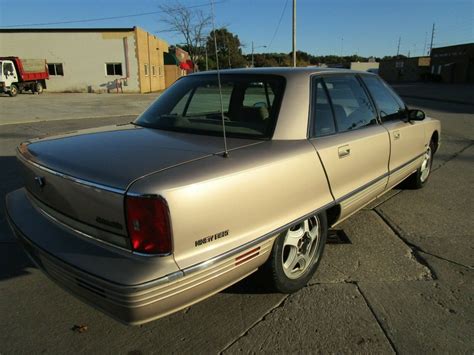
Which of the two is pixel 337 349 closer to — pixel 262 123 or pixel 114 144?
pixel 262 123

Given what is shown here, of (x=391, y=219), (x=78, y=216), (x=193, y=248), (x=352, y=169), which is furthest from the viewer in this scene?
(x=391, y=219)

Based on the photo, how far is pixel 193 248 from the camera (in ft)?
6.62

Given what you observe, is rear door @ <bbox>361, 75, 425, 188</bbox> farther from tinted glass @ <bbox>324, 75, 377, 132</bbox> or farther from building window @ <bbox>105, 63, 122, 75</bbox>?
building window @ <bbox>105, 63, 122, 75</bbox>

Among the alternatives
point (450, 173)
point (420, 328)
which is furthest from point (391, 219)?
point (450, 173)

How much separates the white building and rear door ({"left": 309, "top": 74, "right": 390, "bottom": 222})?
32.9 meters

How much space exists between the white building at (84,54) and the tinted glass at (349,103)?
3279 cm

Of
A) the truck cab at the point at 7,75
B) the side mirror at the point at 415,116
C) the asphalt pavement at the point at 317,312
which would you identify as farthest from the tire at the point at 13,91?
the side mirror at the point at 415,116

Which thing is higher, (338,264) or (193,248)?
(193,248)

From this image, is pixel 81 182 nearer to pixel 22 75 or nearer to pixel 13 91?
pixel 13 91

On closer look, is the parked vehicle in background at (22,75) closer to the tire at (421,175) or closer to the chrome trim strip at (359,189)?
the tire at (421,175)

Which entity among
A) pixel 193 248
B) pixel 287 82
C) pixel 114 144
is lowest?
pixel 193 248

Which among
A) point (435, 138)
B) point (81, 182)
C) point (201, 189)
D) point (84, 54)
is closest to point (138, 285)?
point (201, 189)

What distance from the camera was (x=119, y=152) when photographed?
238cm

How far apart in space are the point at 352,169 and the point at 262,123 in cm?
90
